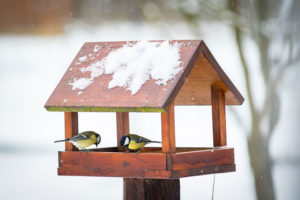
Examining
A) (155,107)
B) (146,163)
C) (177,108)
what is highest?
(177,108)

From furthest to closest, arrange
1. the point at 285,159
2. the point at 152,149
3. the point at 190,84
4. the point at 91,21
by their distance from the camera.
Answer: the point at 91,21
the point at 285,159
the point at 152,149
the point at 190,84

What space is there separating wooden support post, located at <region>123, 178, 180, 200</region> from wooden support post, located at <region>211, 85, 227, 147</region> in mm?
353

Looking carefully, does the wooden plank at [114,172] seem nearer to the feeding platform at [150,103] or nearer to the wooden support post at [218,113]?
the feeding platform at [150,103]

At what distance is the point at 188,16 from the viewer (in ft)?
16.6

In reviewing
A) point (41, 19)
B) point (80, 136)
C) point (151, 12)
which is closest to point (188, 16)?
A: point (151, 12)

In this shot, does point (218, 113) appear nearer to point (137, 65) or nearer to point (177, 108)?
point (137, 65)

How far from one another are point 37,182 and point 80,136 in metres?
2.97

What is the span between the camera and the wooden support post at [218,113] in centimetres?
288

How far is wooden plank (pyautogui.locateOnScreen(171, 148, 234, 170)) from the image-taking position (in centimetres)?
246

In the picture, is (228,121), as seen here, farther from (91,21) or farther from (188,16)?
(91,21)

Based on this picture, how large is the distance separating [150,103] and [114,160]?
360 millimetres

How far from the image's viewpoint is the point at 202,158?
8.55 ft

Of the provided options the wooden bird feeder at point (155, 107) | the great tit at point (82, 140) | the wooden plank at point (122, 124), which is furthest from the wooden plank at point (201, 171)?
the wooden plank at point (122, 124)

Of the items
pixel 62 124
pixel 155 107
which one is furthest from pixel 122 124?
pixel 62 124
